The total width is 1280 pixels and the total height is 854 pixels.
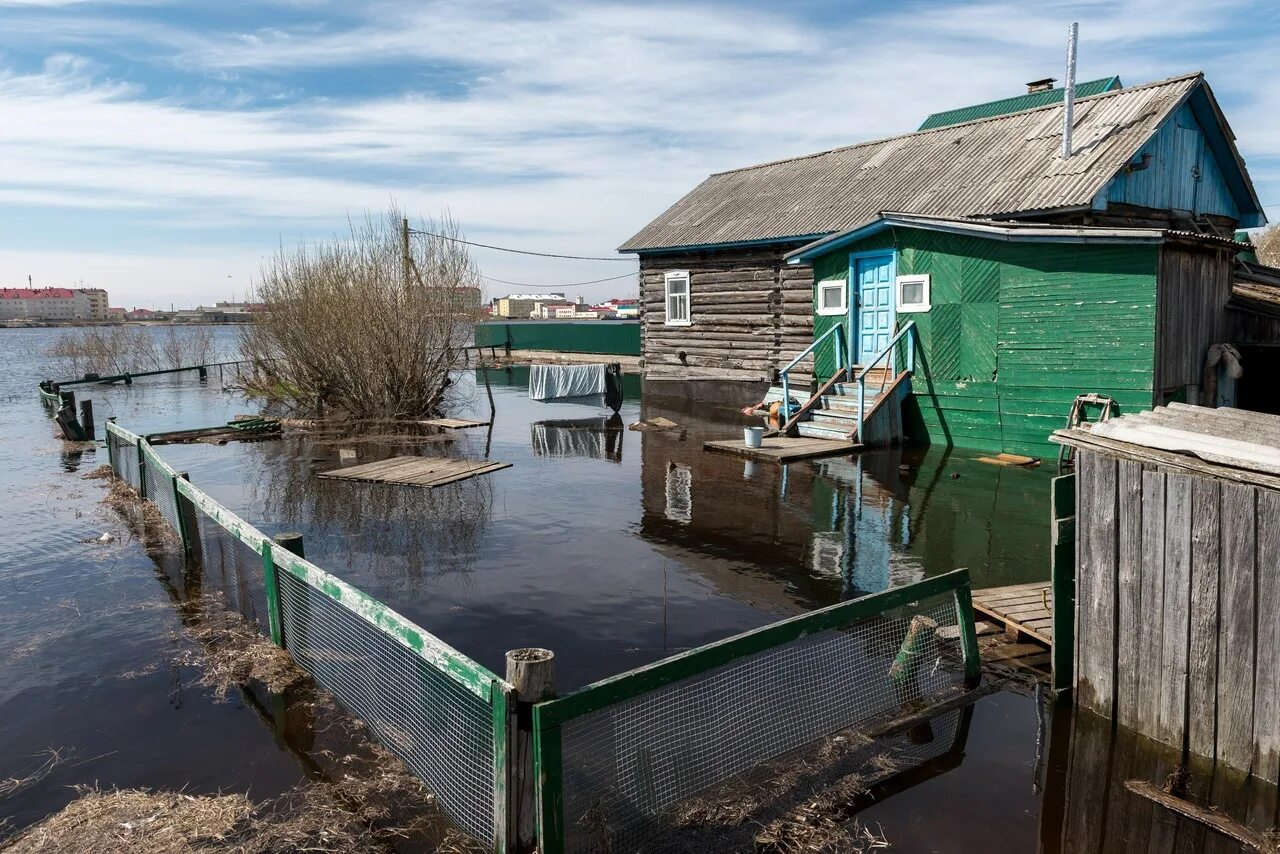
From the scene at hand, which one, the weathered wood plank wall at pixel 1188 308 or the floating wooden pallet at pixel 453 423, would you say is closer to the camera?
the weathered wood plank wall at pixel 1188 308

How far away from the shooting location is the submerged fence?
3764 mm

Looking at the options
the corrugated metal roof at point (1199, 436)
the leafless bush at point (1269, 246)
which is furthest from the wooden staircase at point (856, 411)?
the leafless bush at point (1269, 246)

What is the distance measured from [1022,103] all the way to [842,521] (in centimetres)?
1837

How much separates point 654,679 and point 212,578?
627 centimetres

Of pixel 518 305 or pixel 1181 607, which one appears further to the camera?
pixel 518 305

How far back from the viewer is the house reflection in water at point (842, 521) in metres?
8.30

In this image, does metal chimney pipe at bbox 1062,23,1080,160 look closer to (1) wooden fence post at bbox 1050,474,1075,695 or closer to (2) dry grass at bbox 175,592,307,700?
(1) wooden fence post at bbox 1050,474,1075,695

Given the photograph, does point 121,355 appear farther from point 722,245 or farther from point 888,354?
point 888,354

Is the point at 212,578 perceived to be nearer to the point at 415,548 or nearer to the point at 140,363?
the point at 415,548

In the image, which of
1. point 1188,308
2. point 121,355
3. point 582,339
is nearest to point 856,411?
point 1188,308

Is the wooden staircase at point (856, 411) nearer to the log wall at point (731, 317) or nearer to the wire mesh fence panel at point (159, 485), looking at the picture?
the log wall at point (731, 317)

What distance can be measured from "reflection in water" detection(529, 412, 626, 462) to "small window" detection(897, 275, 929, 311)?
5.88 m

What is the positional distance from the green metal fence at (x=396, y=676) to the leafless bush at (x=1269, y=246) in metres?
31.4

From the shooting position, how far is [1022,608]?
6.84 metres
